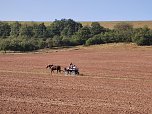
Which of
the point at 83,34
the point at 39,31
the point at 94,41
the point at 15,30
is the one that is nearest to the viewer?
the point at 94,41

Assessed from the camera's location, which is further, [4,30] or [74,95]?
[4,30]

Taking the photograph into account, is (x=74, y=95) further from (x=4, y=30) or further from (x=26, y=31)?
(x=4, y=30)

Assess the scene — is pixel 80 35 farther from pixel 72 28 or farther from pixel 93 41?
pixel 72 28

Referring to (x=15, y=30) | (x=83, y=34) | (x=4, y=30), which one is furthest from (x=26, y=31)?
(x=83, y=34)

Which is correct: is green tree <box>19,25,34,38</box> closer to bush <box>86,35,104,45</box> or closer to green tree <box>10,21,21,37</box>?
green tree <box>10,21,21,37</box>

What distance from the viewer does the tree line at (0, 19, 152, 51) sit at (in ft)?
352

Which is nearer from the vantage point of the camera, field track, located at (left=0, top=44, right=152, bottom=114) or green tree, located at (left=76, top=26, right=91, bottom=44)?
field track, located at (left=0, top=44, right=152, bottom=114)

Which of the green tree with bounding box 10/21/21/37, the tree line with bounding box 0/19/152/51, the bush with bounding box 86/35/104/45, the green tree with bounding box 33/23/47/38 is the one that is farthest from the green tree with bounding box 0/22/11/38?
the bush with bounding box 86/35/104/45

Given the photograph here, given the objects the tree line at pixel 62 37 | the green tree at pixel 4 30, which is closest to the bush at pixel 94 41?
the tree line at pixel 62 37

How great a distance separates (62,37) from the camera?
127 meters

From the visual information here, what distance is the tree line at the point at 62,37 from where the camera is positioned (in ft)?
352

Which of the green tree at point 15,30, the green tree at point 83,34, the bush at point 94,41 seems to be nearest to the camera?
the bush at point 94,41

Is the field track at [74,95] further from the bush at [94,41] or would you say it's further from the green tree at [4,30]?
the green tree at [4,30]

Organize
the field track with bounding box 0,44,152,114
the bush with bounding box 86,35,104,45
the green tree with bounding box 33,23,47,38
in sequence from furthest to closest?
1. the green tree with bounding box 33,23,47,38
2. the bush with bounding box 86,35,104,45
3. the field track with bounding box 0,44,152,114
